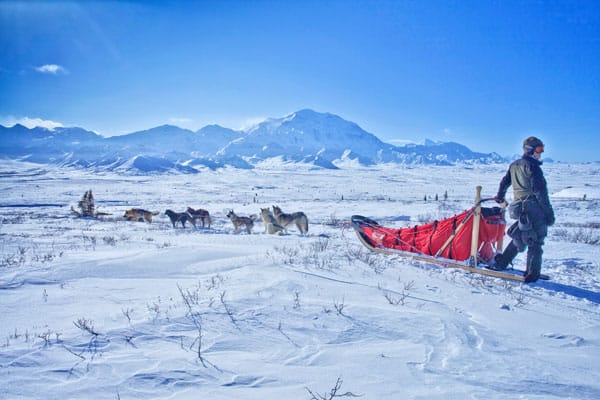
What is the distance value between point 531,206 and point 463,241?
1.17 meters

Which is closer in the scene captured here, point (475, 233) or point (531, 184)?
point (531, 184)

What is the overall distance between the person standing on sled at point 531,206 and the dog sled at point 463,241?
337 millimetres

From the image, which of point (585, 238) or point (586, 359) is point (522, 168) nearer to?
point (586, 359)

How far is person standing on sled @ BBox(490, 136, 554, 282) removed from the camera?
4.16 meters

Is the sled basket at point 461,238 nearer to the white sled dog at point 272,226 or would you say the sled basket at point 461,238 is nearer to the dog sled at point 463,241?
the dog sled at point 463,241

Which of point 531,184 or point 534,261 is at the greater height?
point 531,184

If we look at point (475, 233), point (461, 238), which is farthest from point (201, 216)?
point (475, 233)

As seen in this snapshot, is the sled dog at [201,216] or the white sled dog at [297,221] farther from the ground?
the white sled dog at [297,221]

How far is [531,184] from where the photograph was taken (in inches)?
163

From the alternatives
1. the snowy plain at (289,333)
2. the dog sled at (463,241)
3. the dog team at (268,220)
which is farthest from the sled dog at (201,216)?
the dog sled at (463,241)

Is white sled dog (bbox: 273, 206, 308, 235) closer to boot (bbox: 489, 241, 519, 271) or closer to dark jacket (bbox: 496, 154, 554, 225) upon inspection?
boot (bbox: 489, 241, 519, 271)

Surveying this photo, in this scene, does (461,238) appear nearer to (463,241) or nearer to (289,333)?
(463,241)

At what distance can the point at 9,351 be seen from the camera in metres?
2.24

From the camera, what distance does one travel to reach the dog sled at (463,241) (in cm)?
476
